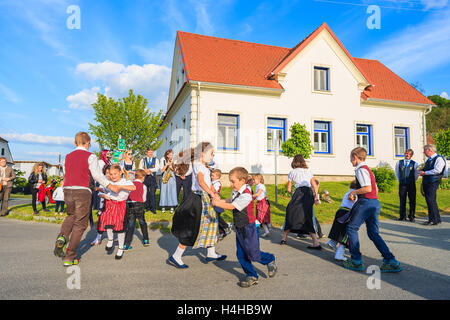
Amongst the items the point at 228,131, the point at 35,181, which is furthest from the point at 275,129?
the point at 35,181

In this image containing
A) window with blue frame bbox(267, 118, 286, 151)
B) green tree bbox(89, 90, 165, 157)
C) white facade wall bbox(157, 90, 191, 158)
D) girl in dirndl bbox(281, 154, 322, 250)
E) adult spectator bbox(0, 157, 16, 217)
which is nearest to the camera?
girl in dirndl bbox(281, 154, 322, 250)

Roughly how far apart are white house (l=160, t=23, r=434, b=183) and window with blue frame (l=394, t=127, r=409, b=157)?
67mm

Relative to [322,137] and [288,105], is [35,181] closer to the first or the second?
[288,105]

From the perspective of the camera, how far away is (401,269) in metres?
4.41

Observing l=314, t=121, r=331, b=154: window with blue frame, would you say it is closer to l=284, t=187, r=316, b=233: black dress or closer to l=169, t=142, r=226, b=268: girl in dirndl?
l=284, t=187, r=316, b=233: black dress

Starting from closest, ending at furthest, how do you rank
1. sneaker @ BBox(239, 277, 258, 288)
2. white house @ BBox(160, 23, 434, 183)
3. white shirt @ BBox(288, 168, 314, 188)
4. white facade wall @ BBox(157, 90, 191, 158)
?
1. sneaker @ BBox(239, 277, 258, 288)
2. white shirt @ BBox(288, 168, 314, 188)
3. white house @ BBox(160, 23, 434, 183)
4. white facade wall @ BBox(157, 90, 191, 158)

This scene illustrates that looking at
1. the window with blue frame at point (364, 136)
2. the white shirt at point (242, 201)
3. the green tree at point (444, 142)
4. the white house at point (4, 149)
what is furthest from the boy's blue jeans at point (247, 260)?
the white house at point (4, 149)

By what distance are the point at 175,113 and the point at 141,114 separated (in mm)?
8281

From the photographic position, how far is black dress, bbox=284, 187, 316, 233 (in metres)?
5.89

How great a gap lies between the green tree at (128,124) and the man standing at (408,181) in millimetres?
22395

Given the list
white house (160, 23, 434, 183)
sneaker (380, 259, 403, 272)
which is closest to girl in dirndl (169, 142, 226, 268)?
sneaker (380, 259, 403, 272)

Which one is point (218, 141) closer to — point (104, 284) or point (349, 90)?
point (349, 90)
